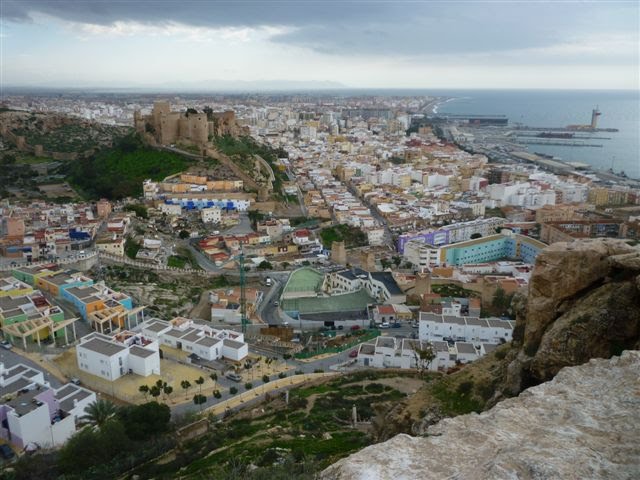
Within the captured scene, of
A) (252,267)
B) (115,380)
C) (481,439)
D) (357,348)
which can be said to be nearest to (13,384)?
(115,380)

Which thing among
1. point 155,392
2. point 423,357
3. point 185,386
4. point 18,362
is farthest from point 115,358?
point 423,357

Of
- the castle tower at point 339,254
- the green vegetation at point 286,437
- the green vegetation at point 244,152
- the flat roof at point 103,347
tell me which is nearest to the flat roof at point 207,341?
the flat roof at point 103,347

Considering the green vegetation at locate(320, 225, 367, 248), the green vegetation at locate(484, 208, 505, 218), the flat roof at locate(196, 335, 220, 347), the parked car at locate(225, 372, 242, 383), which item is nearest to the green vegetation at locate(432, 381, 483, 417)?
the parked car at locate(225, 372, 242, 383)

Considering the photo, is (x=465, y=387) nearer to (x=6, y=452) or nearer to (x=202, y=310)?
(x=6, y=452)

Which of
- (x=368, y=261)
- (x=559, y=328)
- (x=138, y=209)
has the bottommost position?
(x=368, y=261)

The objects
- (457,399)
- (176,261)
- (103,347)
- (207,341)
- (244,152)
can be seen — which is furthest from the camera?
(244,152)
